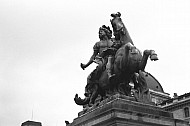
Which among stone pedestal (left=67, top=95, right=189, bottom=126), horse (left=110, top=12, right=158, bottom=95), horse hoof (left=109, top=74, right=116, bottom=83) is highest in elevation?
horse (left=110, top=12, right=158, bottom=95)

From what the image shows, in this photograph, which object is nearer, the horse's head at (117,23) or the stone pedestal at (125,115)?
the stone pedestal at (125,115)

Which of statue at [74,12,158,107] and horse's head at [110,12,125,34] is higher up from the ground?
horse's head at [110,12,125,34]

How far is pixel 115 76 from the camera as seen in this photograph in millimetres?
15664

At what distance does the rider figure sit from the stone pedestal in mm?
2164

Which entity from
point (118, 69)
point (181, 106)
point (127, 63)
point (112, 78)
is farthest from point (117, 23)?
point (181, 106)

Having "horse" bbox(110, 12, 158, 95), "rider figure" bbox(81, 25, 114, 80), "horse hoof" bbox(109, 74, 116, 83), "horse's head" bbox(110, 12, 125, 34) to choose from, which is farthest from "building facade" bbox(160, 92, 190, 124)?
"horse hoof" bbox(109, 74, 116, 83)

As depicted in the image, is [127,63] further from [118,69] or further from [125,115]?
[125,115]

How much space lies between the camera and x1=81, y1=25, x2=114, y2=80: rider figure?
1697 cm

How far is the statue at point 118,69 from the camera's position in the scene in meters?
15.5

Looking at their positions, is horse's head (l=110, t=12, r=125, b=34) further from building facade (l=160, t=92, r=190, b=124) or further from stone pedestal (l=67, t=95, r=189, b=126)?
building facade (l=160, t=92, r=190, b=124)

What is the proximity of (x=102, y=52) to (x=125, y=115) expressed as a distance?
4615mm

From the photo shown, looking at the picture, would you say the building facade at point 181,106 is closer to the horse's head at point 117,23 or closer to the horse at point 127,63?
the horse's head at point 117,23

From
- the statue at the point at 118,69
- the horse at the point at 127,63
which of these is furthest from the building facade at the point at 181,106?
the horse at the point at 127,63

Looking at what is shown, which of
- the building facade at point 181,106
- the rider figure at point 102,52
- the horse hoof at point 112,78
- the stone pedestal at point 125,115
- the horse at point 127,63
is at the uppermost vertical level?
the building facade at point 181,106
